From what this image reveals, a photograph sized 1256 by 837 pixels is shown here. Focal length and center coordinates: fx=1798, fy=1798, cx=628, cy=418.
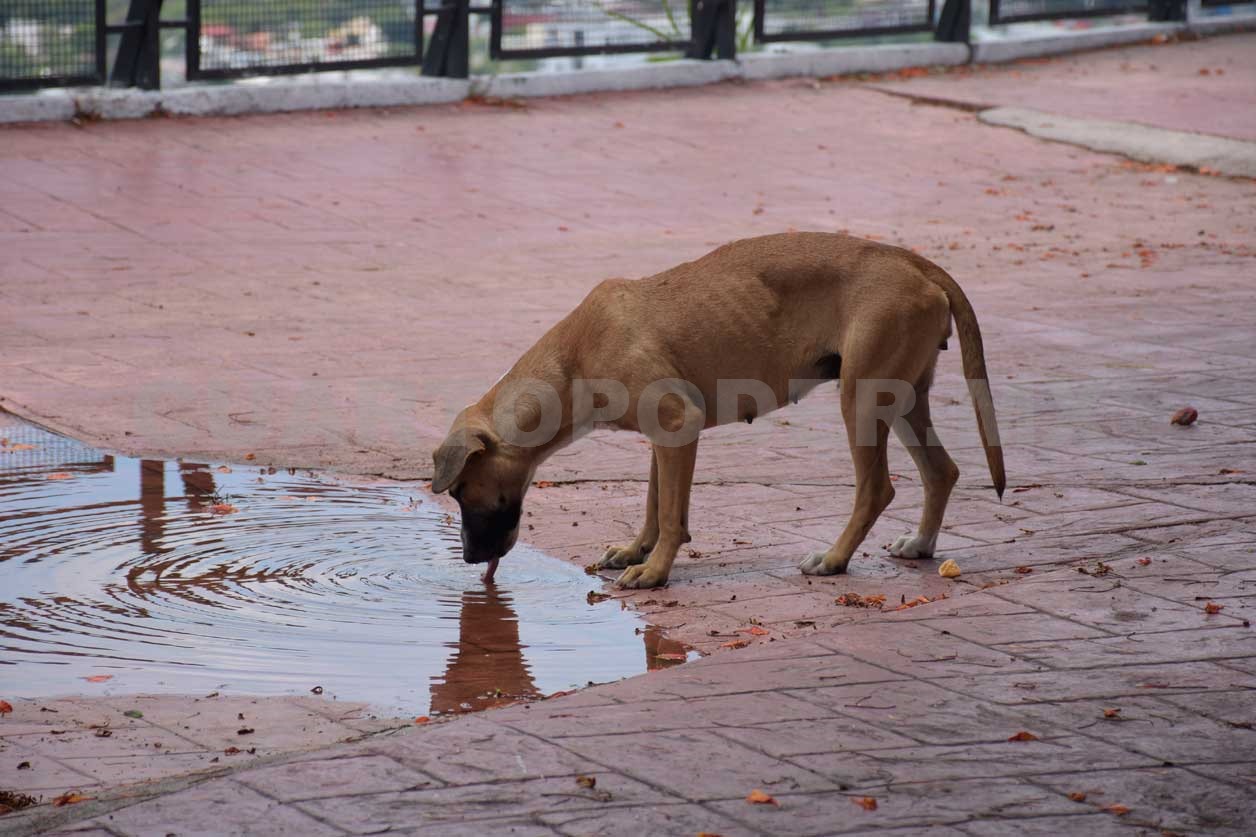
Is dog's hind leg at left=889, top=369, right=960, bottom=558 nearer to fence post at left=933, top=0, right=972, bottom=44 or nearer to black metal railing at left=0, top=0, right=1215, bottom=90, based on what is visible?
black metal railing at left=0, top=0, right=1215, bottom=90

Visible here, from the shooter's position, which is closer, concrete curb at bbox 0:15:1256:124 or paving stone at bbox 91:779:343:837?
paving stone at bbox 91:779:343:837

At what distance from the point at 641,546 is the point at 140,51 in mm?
11736

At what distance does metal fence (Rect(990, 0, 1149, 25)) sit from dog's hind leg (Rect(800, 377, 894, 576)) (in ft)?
55.8

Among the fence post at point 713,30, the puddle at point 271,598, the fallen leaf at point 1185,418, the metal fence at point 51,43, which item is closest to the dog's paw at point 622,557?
the puddle at point 271,598

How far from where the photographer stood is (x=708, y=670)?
5.42 meters

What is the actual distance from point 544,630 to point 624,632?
0.27 metres

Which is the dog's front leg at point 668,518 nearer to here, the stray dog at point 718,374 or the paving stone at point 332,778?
the stray dog at point 718,374

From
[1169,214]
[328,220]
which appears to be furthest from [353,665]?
[1169,214]

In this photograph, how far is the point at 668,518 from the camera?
651cm

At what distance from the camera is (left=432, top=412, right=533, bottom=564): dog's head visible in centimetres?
645

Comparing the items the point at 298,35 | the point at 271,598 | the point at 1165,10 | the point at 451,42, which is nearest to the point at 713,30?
the point at 451,42

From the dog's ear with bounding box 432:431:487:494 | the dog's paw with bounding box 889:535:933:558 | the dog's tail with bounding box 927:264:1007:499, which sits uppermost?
the dog's tail with bounding box 927:264:1007:499

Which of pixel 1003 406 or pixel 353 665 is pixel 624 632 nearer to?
pixel 353 665


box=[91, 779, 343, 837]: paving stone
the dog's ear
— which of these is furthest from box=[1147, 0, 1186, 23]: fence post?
box=[91, 779, 343, 837]: paving stone
